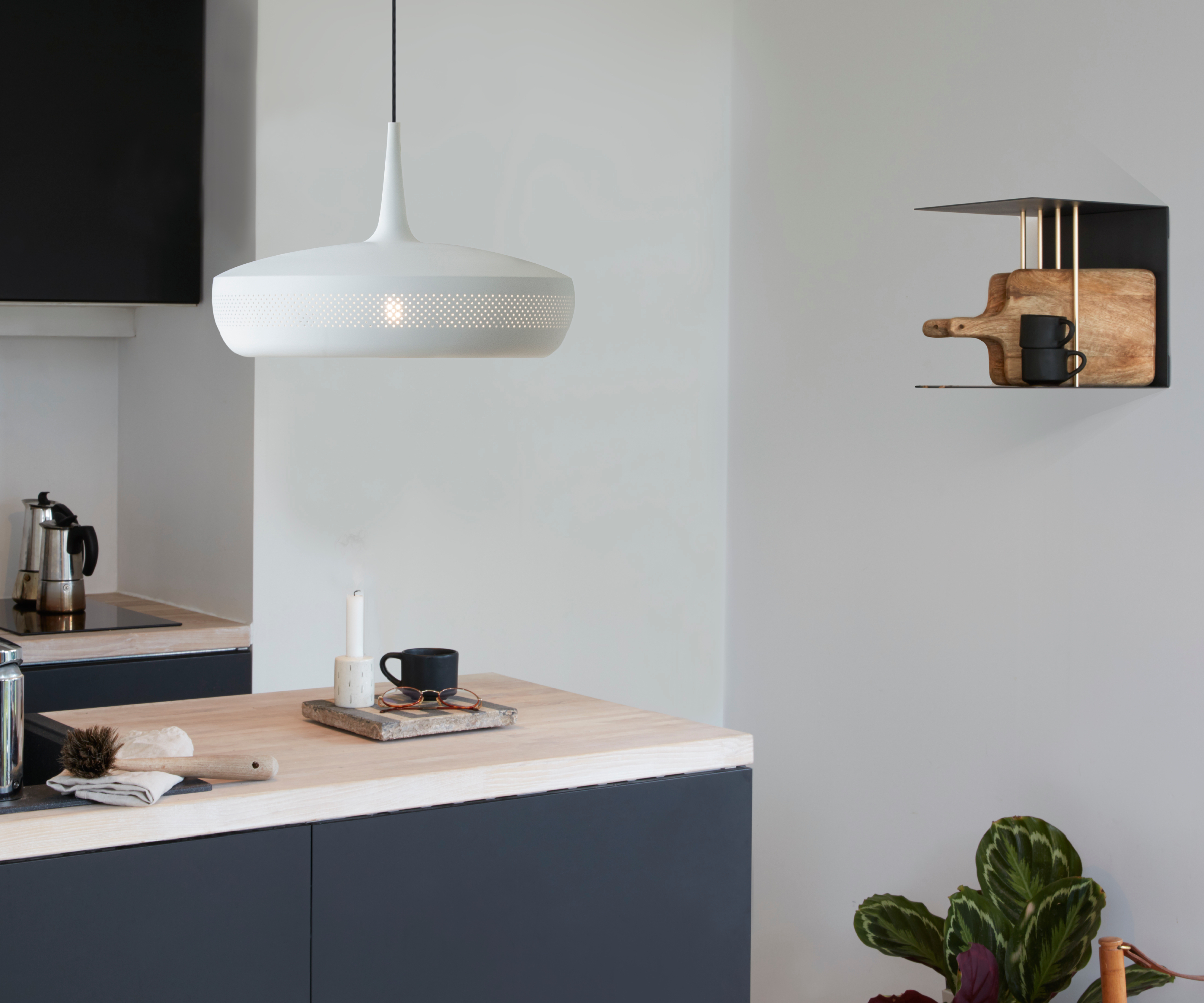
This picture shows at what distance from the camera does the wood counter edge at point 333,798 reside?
1.57 metres

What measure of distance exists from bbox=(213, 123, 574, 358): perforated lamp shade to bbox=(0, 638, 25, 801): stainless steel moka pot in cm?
53

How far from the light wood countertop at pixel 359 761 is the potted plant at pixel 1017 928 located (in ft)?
2.41

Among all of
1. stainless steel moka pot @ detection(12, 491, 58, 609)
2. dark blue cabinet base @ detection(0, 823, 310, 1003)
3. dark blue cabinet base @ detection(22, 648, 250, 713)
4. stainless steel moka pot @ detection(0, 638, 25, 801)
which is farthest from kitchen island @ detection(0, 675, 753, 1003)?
stainless steel moka pot @ detection(12, 491, 58, 609)

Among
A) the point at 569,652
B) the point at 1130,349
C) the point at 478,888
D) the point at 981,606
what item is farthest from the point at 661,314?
the point at 478,888

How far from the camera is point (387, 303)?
1575mm

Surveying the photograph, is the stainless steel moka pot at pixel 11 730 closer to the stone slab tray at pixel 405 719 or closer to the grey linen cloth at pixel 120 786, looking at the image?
the grey linen cloth at pixel 120 786

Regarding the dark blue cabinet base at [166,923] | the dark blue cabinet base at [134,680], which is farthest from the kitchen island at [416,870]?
the dark blue cabinet base at [134,680]

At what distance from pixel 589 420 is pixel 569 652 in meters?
0.64

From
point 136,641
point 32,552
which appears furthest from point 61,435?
point 136,641

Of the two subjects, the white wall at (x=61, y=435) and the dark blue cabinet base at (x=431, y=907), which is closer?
the dark blue cabinet base at (x=431, y=907)

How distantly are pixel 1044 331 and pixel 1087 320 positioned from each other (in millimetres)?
108

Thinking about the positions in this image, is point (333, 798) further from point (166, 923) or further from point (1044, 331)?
point (1044, 331)

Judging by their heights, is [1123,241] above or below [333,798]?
above

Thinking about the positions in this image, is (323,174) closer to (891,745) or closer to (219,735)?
(219,735)
